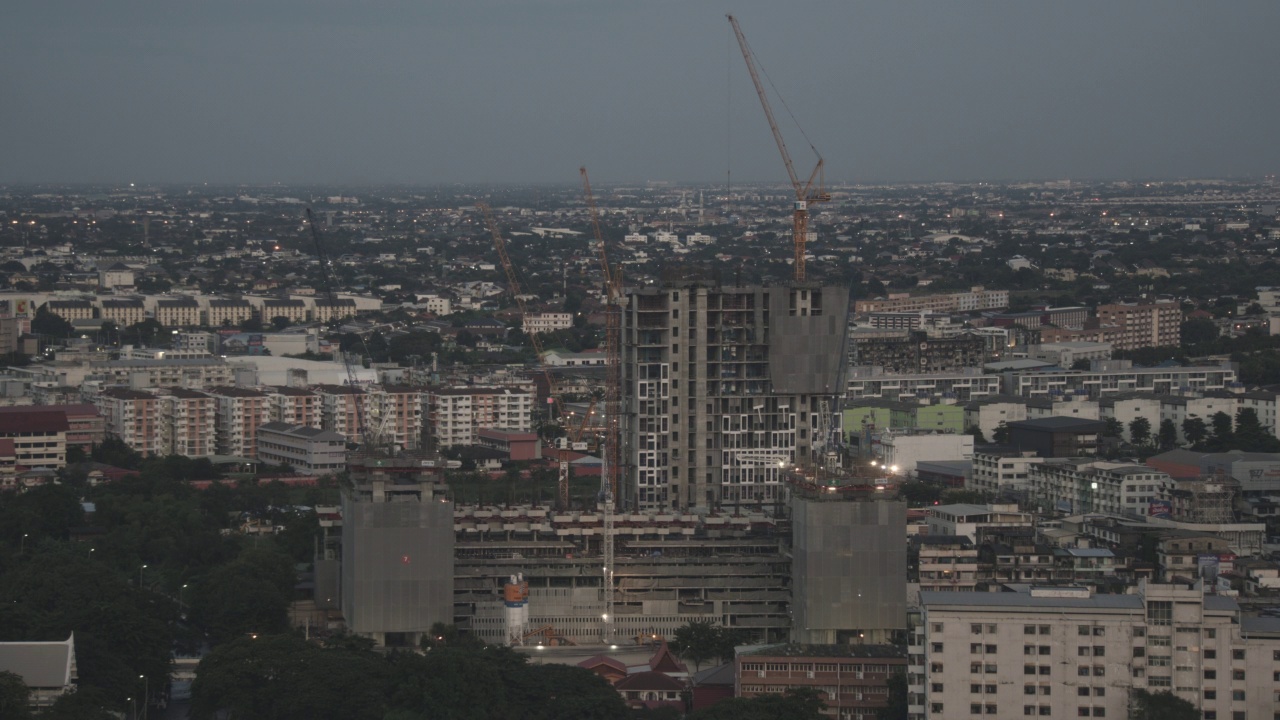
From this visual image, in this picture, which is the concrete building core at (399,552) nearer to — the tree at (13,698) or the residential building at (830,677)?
the residential building at (830,677)

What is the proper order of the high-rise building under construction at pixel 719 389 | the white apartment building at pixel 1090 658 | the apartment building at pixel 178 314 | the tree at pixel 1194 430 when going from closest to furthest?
the white apartment building at pixel 1090 658 < the high-rise building under construction at pixel 719 389 < the tree at pixel 1194 430 < the apartment building at pixel 178 314

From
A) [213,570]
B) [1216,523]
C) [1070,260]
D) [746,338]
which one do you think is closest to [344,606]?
[213,570]

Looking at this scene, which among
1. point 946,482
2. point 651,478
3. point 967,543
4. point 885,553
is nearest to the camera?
point 885,553

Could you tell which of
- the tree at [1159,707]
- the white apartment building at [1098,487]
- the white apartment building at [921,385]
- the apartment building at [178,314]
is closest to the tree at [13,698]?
the tree at [1159,707]

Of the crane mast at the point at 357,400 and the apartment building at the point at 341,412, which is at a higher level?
the crane mast at the point at 357,400

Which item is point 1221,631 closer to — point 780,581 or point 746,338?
point 780,581

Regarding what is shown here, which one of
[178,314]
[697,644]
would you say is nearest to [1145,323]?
[178,314]
